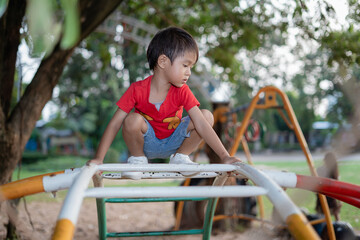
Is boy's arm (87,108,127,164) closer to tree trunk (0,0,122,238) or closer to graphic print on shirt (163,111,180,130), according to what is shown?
graphic print on shirt (163,111,180,130)

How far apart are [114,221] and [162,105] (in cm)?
276

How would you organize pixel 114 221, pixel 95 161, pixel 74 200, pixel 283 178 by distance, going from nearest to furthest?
pixel 74 200 < pixel 283 178 < pixel 95 161 < pixel 114 221

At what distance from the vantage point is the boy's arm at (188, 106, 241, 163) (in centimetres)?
146

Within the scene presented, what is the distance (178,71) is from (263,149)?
21.4 metres

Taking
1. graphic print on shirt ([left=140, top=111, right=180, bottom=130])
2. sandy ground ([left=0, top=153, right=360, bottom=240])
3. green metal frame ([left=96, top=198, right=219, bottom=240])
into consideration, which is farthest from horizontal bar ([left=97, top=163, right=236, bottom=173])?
sandy ground ([left=0, top=153, right=360, bottom=240])

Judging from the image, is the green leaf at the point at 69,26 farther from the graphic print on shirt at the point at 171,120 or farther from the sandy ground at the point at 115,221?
the sandy ground at the point at 115,221

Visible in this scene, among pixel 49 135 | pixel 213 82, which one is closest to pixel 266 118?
pixel 49 135

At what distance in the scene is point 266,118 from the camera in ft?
66.5

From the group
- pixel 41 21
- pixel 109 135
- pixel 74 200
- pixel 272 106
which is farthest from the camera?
pixel 272 106

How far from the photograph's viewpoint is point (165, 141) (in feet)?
5.71

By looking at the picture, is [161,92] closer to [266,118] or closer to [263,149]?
[266,118]

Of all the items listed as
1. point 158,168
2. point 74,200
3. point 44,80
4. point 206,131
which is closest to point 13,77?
point 44,80

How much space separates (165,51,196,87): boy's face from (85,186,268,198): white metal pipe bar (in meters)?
0.76

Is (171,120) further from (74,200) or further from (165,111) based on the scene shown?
(74,200)
